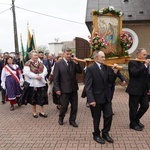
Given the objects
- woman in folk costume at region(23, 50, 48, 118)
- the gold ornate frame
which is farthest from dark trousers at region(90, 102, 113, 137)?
the gold ornate frame

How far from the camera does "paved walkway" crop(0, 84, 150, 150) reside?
498cm

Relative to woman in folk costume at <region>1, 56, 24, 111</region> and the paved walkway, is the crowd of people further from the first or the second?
the paved walkway

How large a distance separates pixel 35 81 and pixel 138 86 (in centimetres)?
287

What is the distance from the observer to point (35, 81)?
7.26m

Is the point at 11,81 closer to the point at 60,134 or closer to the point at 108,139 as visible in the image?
the point at 60,134

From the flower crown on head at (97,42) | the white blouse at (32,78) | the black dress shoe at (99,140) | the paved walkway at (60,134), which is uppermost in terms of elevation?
the flower crown on head at (97,42)

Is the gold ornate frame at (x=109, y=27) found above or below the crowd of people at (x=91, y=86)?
above

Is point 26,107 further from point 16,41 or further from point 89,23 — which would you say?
point 16,41

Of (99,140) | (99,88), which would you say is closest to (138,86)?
(99,88)

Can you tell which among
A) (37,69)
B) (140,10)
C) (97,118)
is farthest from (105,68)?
(140,10)

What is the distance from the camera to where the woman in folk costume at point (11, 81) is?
28.2 feet

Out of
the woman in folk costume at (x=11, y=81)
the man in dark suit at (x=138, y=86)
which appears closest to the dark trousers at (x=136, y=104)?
the man in dark suit at (x=138, y=86)

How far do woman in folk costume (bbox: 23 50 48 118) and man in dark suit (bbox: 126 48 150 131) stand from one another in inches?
100

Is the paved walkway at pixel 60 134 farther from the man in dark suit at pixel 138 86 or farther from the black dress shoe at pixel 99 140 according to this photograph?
the man in dark suit at pixel 138 86
